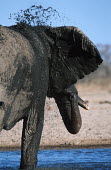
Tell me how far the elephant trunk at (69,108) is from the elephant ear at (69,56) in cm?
25

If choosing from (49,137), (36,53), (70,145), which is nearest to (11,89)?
(36,53)

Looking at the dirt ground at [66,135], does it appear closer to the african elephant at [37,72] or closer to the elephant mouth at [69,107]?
the elephant mouth at [69,107]

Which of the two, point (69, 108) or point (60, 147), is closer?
point (69, 108)

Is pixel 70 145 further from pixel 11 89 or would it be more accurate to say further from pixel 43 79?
pixel 11 89

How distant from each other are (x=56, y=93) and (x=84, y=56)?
0.58m

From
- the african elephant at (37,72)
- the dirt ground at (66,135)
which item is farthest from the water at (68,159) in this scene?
the dirt ground at (66,135)

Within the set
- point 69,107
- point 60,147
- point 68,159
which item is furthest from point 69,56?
point 60,147

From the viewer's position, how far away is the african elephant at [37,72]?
6664mm

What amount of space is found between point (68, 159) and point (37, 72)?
2366 mm

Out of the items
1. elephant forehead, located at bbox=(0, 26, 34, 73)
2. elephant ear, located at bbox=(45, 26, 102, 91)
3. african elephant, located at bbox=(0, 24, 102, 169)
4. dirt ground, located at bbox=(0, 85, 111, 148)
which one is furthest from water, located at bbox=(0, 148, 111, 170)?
elephant forehead, located at bbox=(0, 26, 34, 73)

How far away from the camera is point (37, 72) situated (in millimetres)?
→ 7250

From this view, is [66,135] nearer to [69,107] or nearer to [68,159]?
[68,159]

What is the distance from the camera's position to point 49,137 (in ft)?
41.1

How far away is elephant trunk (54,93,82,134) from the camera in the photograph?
332 inches
